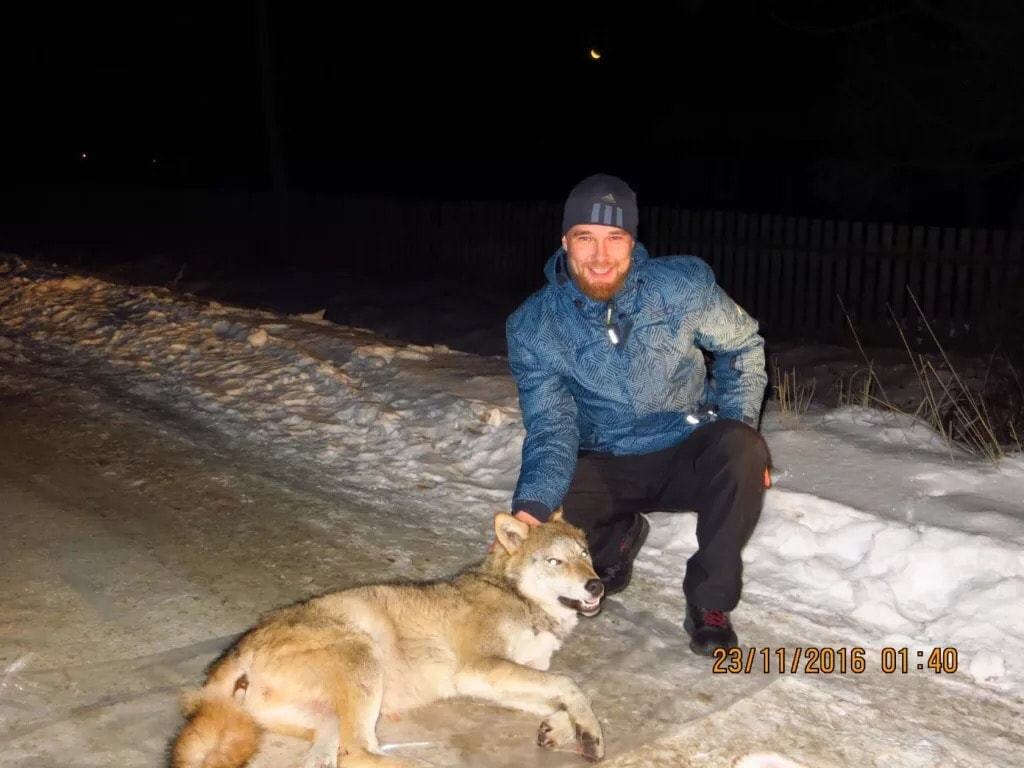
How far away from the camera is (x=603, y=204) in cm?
491

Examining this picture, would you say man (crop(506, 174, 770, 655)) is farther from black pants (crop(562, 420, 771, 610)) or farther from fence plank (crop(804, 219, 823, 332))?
fence plank (crop(804, 219, 823, 332))

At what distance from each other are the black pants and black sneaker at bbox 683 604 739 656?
6 centimetres

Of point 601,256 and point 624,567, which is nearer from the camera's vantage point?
point 601,256

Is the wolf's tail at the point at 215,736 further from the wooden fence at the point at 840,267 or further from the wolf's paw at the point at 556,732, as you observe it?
the wooden fence at the point at 840,267

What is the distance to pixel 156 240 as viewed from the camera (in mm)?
27500

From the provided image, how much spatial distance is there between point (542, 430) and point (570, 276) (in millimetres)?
799

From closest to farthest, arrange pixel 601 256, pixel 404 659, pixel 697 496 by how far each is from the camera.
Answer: pixel 404 659 → pixel 697 496 → pixel 601 256

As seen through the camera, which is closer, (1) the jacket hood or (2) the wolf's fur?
(2) the wolf's fur

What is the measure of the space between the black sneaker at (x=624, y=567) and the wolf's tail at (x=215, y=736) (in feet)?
6.66

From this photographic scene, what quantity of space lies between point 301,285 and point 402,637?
15.8 meters

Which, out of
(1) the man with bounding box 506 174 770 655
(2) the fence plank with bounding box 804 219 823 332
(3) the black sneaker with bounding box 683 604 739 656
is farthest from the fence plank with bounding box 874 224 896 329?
(3) the black sneaker with bounding box 683 604 739 656

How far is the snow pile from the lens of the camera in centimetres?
489

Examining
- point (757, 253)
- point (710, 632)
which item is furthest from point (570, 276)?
point (757, 253)

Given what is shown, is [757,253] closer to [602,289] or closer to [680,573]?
[680,573]
